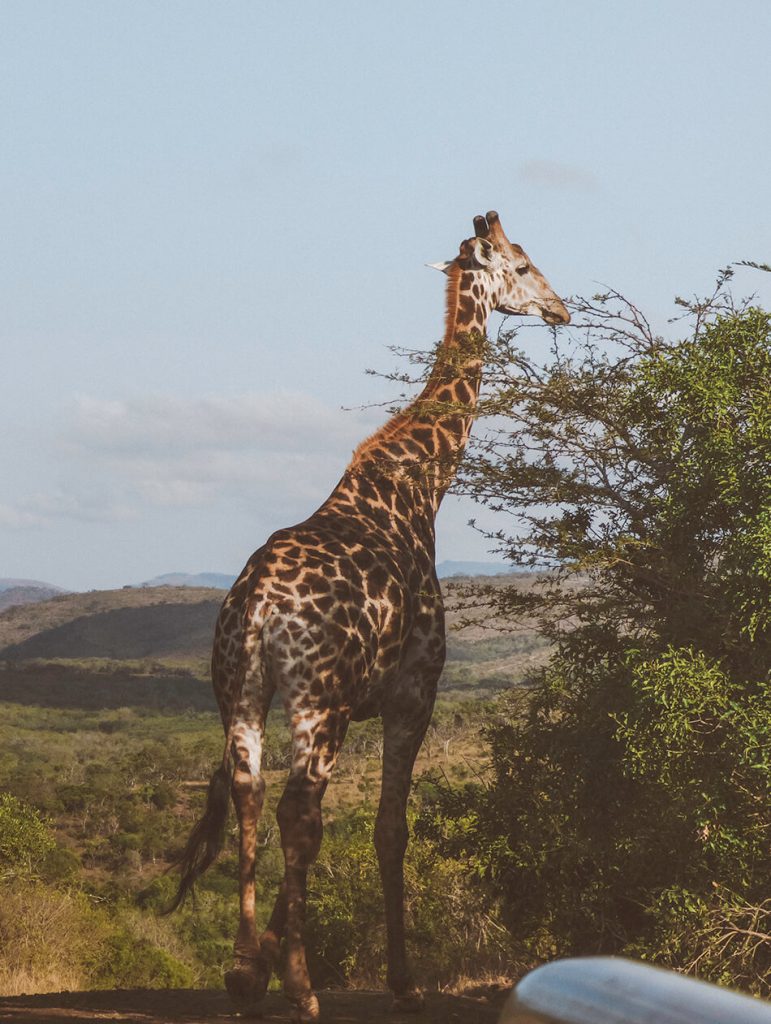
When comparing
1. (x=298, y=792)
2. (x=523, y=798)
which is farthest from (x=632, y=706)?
(x=298, y=792)

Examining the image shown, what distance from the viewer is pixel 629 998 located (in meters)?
1.15

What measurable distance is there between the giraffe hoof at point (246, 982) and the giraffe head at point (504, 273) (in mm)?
6806

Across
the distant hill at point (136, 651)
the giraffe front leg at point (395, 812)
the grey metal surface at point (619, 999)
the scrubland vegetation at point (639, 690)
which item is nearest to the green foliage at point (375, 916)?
the scrubland vegetation at point (639, 690)

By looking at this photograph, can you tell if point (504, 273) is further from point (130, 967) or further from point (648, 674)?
point (130, 967)

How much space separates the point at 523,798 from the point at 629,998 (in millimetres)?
11796

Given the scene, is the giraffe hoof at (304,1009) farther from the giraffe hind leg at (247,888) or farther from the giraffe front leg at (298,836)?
the giraffe hind leg at (247,888)

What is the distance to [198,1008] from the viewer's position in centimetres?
940

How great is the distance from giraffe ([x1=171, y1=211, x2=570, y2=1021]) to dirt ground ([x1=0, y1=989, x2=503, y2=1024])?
0.87ft

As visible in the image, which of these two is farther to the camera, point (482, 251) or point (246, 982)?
point (482, 251)

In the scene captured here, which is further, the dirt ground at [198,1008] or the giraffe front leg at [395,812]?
the giraffe front leg at [395,812]

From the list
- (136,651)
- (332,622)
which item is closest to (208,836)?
(332,622)

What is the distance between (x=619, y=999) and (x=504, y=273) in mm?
12137

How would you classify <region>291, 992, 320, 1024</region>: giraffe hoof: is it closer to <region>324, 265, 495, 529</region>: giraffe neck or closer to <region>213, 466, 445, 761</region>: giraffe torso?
<region>213, 466, 445, 761</region>: giraffe torso

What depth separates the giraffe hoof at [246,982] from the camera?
8305mm
